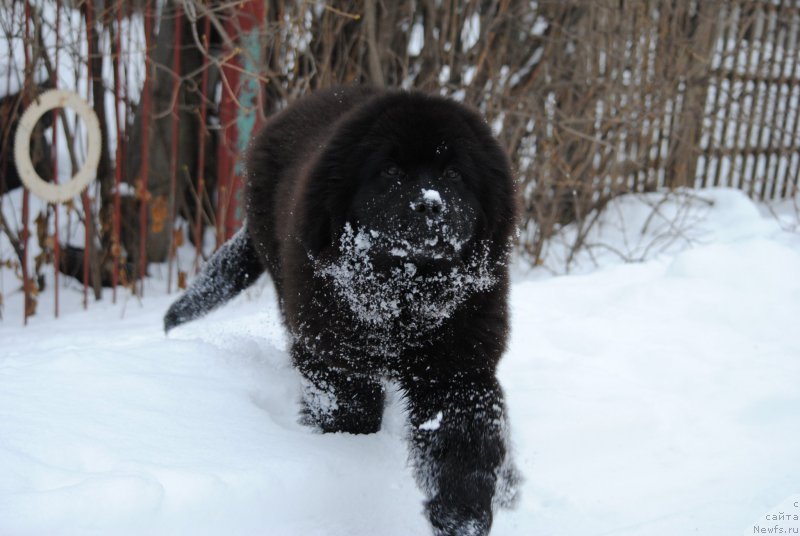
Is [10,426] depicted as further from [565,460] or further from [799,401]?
[799,401]

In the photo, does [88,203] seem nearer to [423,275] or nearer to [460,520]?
[423,275]

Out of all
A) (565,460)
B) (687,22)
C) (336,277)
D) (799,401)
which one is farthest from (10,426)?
(687,22)

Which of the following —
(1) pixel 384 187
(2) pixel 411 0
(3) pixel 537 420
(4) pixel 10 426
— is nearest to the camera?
(4) pixel 10 426

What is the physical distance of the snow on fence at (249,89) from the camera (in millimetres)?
4355

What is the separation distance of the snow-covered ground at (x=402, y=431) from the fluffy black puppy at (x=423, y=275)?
22 centimetres

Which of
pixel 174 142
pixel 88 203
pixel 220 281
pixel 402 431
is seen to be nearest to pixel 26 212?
pixel 88 203

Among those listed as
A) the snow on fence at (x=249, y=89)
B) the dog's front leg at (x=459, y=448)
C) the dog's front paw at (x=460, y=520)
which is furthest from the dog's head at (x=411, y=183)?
the snow on fence at (x=249, y=89)

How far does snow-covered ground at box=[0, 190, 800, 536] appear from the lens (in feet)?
5.95

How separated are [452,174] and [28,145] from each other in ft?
9.39

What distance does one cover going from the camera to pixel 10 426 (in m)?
1.92

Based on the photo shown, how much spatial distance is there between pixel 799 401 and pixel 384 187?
1.77 m

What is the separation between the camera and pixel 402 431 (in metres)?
2.44

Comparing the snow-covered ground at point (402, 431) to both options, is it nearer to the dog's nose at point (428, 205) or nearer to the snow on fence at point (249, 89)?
the dog's nose at point (428, 205)

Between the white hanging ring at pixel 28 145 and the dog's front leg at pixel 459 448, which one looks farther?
the white hanging ring at pixel 28 145
